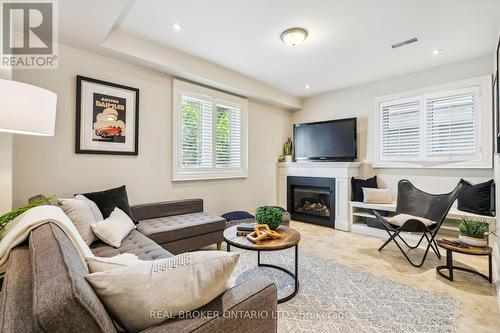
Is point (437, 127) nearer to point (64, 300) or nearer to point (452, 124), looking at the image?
point (452, 124)

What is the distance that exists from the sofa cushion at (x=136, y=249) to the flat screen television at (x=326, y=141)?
3.49m

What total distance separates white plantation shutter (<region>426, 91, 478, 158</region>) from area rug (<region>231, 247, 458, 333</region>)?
2396 mm

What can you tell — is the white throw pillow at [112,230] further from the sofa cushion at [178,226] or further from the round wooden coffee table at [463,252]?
the round wooden coffee table at [463,252]

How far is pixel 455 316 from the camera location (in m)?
1.78

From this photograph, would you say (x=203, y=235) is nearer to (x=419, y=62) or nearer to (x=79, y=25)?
(x=79, y=25)

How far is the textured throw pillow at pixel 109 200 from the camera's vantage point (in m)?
2.38

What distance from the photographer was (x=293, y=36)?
2.63 meters

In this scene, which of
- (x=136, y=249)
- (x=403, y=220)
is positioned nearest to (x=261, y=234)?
(x=136, y=249)

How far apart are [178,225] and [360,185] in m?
3.14

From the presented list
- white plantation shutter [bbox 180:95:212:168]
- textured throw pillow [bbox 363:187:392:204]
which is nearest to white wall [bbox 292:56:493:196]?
textured throw pillow [bbox 363:187:392:204]

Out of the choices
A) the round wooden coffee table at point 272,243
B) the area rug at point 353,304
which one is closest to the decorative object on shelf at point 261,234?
the round wooden coffee table at point 272,243

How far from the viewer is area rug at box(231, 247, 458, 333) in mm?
1685

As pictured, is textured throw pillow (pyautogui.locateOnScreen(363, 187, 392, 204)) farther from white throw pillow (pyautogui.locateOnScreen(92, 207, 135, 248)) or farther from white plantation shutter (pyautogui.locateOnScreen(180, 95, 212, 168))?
white throw pillow (pyautogui.locateOnScreen(92, 207, 135, 248))

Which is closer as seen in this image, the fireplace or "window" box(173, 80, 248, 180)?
"window" box(173, 80, 248, 180)
